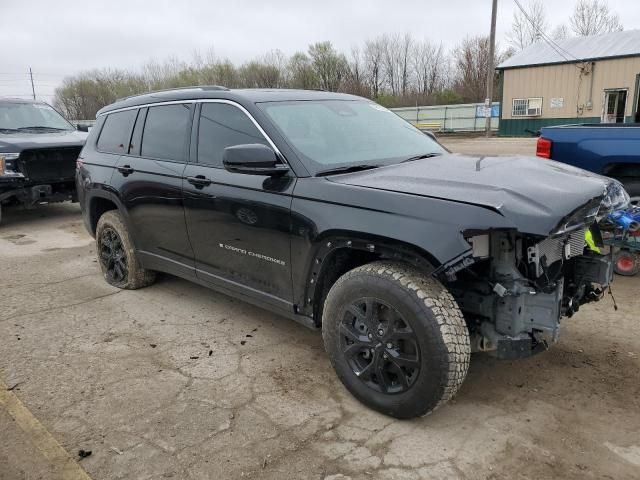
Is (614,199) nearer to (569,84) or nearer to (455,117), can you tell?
(569,84)

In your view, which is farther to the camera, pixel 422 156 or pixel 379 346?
pixel 422 156

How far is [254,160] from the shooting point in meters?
3.15

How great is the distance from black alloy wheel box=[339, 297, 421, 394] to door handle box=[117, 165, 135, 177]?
257 cm

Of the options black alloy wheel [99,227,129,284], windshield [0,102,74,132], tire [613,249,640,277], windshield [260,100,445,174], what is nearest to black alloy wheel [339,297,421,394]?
windshield [260,100,445,174]

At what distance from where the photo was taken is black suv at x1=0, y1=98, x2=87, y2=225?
8.04m

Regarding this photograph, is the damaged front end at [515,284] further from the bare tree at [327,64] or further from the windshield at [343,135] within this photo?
the bare tree at [327,64]

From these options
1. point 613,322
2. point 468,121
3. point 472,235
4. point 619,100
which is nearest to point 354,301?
point 472,235

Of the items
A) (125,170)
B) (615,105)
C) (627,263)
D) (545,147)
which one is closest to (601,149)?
(545,147)

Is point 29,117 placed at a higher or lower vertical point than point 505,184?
higher

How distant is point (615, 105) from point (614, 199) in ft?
89.5

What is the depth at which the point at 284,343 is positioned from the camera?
396 centimetres

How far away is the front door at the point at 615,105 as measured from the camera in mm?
25734

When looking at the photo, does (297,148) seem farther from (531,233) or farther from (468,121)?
(468,121)

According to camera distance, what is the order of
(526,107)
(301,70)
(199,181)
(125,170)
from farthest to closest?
(301,70) < (526,107) < (125,170) < (199,181)
